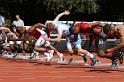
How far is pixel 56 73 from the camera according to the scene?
15203 millimetres

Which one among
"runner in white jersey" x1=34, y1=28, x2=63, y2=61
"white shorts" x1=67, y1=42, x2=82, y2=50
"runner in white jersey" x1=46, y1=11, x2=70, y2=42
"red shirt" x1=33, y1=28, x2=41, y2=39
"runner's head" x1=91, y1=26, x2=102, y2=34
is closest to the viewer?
"runner's head" x1=91, y1=26, x2=102, y2=34

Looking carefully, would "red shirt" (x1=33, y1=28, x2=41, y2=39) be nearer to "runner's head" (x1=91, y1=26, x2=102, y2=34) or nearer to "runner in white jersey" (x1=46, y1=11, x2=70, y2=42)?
"runner in white jersey" (x1=46, y1=11, x2=70, y2=42)

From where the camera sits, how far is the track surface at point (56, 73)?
45.1 feet

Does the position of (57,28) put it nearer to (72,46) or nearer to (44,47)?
(72,46)

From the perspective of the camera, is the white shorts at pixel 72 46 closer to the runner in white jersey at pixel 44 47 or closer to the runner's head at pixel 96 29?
the runner in white jersey at pixel 44 47

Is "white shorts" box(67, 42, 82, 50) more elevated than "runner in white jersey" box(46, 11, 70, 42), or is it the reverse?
"runner in white jersey" box(46, 11, 70, 42)

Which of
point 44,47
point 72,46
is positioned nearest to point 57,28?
point 72,46

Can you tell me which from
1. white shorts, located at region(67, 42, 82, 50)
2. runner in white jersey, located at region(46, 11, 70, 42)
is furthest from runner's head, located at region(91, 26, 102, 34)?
runner in white jersey, located at region(46, 11, 70, 42)

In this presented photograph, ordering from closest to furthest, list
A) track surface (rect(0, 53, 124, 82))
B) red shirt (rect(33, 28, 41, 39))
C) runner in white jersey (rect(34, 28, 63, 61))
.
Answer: track surface (rect(0, 53, 124, 82))
runner in white jersey (rect(34, 28, 63, 61))
red shirt (rect(33, 28, 41, 39))

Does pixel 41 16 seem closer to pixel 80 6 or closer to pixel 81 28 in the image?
pixel 80 6

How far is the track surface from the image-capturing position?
13.8m

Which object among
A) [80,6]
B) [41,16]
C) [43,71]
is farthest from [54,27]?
[41,16]

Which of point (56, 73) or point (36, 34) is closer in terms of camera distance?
point (56, 73)

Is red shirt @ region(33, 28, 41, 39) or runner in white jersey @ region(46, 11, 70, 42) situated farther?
red shirt @ region(33, 28, 41, 39)
